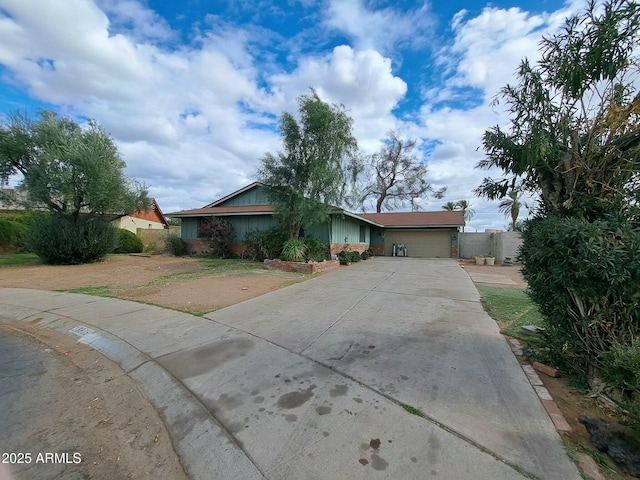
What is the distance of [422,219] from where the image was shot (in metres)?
22.4

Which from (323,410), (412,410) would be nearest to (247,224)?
(323,410)

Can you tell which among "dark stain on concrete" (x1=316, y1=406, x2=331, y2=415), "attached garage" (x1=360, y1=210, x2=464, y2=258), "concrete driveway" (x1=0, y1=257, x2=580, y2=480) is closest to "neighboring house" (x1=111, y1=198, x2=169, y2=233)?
"attached garage" (x1=360, y1=210, x2=464, y2=258)

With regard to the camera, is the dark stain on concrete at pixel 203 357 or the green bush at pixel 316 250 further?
the green bush at pixel 316 250

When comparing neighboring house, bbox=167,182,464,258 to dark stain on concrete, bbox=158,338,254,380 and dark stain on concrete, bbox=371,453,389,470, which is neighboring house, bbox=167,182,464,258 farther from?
dark stain on concrete, bbox=371,453,389,470

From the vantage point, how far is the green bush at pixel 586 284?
254 cm

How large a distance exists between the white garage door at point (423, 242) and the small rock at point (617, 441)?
65.1 feet

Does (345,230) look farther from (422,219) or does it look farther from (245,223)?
(422,219)

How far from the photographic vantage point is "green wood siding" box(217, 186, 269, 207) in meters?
17.6

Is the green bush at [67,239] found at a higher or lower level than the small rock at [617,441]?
higher

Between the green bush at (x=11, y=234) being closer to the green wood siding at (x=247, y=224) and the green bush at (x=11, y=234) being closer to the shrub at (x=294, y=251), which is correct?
the green wood siding at (x=247, y=224)

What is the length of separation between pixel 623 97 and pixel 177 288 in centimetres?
954

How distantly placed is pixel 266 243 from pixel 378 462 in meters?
13.0

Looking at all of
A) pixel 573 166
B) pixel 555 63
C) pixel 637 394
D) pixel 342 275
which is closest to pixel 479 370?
pixel 637 394

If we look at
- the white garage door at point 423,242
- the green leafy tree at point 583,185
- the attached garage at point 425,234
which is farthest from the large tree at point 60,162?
the white garage door at point 423,242
